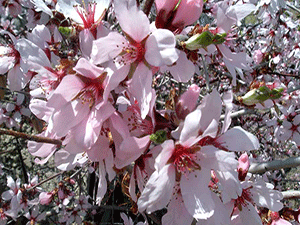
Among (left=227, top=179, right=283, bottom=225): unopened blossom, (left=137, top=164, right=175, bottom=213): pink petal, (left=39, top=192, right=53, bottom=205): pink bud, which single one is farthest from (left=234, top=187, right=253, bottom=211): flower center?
(left=39, top=192, right=53, bottom=205): pink bud

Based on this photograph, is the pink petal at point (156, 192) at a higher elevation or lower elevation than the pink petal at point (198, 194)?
higher

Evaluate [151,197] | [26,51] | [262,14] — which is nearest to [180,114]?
[151,197]

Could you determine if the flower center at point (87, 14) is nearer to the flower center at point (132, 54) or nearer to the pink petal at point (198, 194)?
the flower center at point (132, 54)

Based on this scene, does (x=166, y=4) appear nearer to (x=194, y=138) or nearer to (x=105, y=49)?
(x=105, y=49)

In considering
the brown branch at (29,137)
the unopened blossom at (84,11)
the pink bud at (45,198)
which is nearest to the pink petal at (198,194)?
the brown branch at (29,137)

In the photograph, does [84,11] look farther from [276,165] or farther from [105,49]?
[276,165]

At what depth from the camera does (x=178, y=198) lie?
0.90 meters

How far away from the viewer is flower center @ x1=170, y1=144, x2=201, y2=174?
85cm

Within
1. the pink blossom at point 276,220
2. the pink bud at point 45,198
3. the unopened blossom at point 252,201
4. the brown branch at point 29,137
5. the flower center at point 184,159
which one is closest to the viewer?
the brown branch at point 29,137

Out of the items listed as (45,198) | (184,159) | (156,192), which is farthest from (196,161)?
(45,198)

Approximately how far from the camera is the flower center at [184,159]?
847 millimetres

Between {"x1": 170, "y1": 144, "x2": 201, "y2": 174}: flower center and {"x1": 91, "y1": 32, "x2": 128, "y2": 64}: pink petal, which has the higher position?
{"x1": 91, "y1": 32, "x2": 128, "y2": 64}: pink petal

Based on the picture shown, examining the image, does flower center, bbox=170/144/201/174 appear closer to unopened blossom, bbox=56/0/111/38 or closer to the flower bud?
the flower bud

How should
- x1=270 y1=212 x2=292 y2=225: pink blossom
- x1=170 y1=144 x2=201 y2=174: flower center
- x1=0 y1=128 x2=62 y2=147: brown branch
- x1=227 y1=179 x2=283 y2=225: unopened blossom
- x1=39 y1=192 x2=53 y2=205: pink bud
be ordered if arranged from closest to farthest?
x1=0 y1=128 x2=62 y2=147: brown branch
x1=170 y1=144 x2=201 y2=174: flower center
x1=227 y1=179 x2=283 y2=225: unopened blossom
x1=270 y1=212 x2=292 y2=225: pink blossom
x1=39 y1=192 x2=53 y2=205: pink bud
